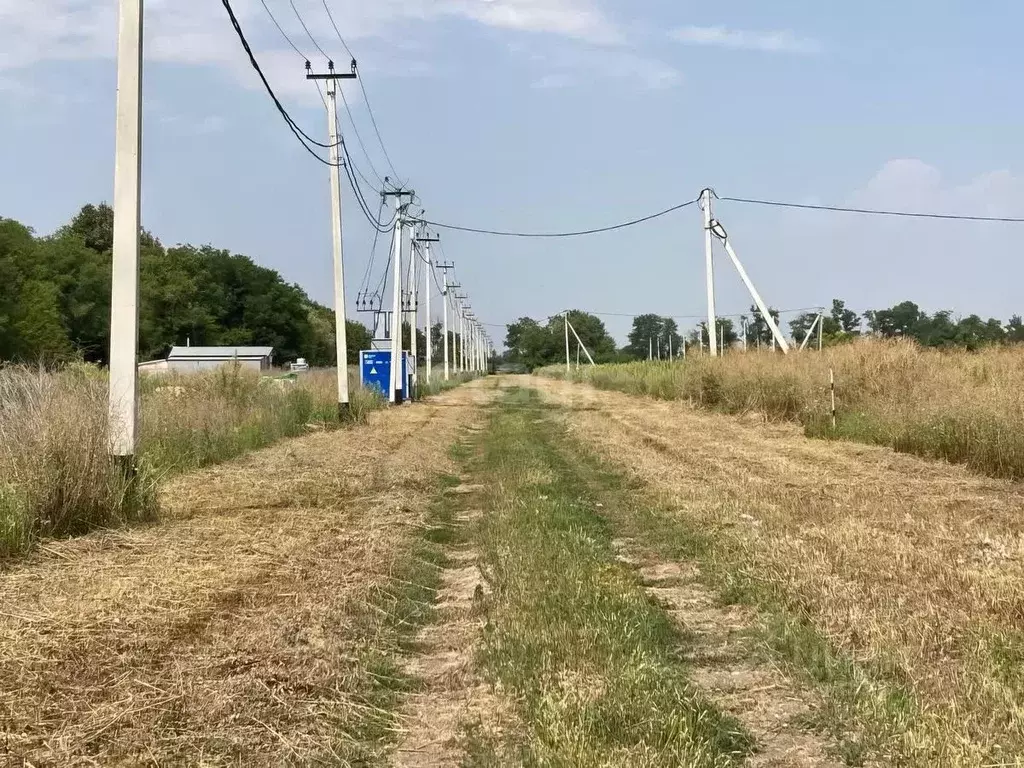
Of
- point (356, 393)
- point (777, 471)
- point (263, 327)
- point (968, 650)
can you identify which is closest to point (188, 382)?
point (356, 393)

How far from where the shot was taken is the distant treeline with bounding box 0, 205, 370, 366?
50062 mm

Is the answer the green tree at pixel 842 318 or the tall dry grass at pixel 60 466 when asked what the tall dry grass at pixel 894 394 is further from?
the green tree at pixel 842 318

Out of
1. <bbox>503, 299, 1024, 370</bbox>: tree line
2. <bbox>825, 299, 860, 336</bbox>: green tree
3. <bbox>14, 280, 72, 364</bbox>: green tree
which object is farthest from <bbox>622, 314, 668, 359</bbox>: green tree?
<bbox>14, 280, 72, 364</bbox>: green tree

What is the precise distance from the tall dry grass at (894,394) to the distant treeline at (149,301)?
69.4 ft

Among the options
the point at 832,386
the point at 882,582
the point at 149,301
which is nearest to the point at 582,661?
the point at 882,582

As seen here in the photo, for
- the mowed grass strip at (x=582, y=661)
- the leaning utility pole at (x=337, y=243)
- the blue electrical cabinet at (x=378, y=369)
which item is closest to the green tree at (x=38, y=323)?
the blue electrical cabinet at (x=378, y=369)

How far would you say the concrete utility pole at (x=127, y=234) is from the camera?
9.38 meters

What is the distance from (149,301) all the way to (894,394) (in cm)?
7293

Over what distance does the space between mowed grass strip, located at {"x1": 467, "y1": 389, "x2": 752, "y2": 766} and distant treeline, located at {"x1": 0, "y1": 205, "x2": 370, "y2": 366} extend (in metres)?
28.3

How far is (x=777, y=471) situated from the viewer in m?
13.6

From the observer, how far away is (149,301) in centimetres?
8169

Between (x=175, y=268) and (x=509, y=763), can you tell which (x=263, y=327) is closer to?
(x=175, y=268)

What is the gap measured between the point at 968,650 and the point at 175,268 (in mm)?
96120

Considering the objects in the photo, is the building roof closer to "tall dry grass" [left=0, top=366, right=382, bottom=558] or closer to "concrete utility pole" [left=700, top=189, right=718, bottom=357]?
"concrete utility pole" [left=700, top=189, right=718, bottom=357]
